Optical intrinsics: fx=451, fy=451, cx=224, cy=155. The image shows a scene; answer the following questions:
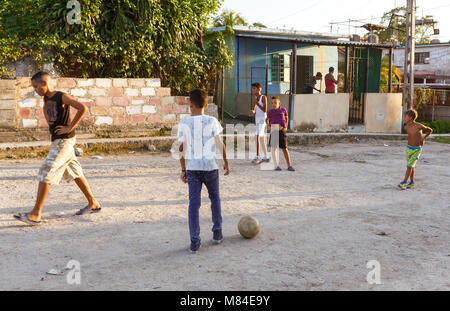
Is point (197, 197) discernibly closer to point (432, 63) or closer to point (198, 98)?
point (198, 98)

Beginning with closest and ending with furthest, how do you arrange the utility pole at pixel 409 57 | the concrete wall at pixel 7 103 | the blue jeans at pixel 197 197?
the blue jeans at pixel 197 197, the concrete wall at pixel 7 103, the utility pole at pixel 409 57

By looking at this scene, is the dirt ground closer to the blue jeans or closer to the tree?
the blue jeans

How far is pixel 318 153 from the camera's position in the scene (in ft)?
38.9

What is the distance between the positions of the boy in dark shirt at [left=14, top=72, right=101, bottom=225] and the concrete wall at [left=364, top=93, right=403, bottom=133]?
518 inches

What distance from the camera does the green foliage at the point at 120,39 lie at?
37.2ft

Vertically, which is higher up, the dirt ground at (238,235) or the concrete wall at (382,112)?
the concrete wall at (382,112)

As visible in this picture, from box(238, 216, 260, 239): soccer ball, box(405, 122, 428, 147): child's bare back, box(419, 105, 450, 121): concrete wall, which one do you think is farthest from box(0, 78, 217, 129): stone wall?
box(419, 105, 450, 121): concrete wall

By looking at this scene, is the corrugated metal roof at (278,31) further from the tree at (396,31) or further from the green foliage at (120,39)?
the tree at (396,31)

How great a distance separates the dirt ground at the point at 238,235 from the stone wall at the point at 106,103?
219 cm

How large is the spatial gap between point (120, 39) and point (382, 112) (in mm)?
9762

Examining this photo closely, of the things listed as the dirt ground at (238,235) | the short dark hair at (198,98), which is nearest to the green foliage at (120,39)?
the dirt ground at (238,235)

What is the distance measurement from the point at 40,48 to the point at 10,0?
10.1 feet

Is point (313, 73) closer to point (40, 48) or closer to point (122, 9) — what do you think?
point (122, 9)
